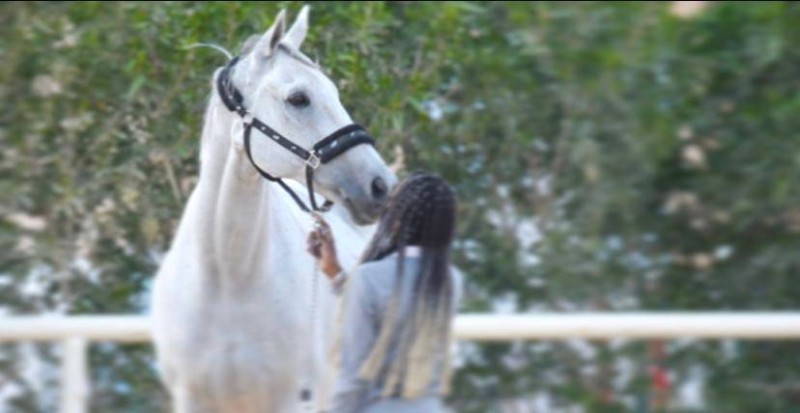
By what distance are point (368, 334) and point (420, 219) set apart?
353 mm

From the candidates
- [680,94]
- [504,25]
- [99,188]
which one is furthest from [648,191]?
[99,188]

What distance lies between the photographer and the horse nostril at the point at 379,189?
17.7 feet

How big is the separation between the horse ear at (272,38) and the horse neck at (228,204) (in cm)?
22

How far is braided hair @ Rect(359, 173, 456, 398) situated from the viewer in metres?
4.73

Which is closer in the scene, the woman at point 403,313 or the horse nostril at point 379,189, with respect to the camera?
the woman at point 403,313

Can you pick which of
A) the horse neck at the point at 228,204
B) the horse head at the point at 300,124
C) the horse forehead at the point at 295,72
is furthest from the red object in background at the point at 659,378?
the horse forehead at the point at 295,72

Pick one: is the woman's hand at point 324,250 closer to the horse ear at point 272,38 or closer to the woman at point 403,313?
the woman at point 403,313

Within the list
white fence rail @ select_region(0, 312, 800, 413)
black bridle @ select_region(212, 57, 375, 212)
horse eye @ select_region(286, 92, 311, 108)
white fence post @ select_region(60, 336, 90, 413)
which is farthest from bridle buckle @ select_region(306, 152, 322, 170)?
white fence post @ select_region(60, 336, 90, 413)

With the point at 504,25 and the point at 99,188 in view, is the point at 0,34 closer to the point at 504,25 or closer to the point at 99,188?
the point at 99,188

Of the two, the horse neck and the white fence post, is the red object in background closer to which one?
the white fence post

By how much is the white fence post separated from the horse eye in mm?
2202

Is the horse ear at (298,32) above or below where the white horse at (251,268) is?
above

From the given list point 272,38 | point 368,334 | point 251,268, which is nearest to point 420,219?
point 368,334

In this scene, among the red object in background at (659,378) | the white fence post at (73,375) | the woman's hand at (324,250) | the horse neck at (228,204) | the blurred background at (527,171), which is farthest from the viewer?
the red object in background at (659,378)
